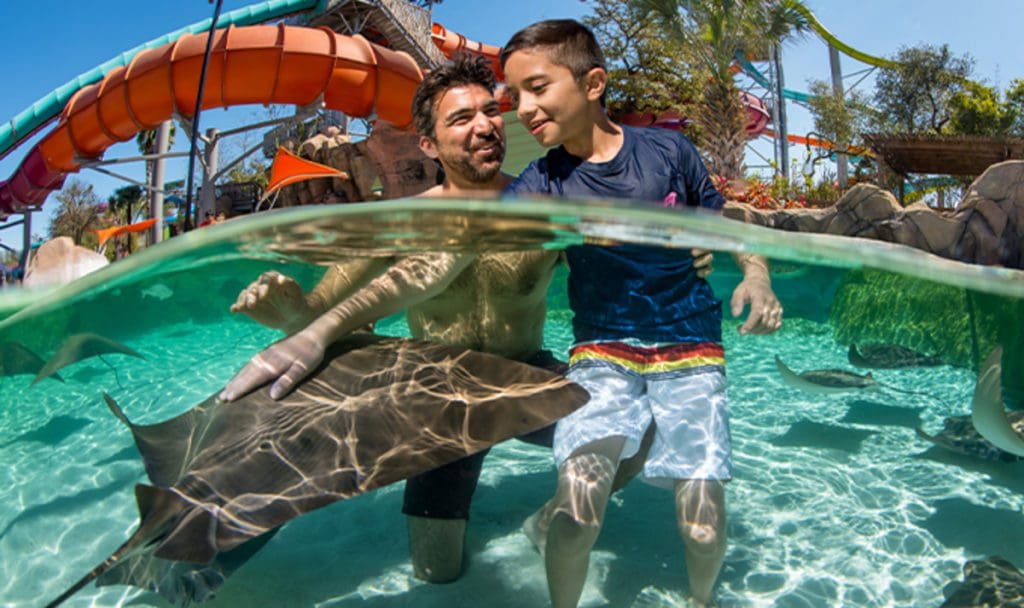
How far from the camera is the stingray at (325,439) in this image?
2.14 meters

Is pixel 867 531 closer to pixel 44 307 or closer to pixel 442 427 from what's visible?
pixel 442 427

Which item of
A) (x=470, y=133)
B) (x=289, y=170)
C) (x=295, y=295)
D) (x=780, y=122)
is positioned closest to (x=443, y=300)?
(x=295, y=295)

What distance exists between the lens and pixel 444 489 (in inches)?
121

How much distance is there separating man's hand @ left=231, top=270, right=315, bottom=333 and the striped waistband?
56.7 inches

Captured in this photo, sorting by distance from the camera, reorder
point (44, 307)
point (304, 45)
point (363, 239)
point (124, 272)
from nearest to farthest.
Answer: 1. point (363, 239)
2. point (124, 272)
3. point (44, 307)
4. point (304, 45)

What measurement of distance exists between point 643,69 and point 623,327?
24.8m

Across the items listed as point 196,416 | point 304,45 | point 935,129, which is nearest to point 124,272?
point 196,416

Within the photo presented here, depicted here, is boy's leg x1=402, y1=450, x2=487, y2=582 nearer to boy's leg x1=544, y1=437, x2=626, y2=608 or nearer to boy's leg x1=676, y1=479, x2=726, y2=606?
boy's leg x1=544, y1=437, x2=626, y2=608

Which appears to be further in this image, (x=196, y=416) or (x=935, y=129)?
(x=935, y=129)

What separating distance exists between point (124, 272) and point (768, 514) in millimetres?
4273

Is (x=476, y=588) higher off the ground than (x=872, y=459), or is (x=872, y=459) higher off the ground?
(x=872, y=459)

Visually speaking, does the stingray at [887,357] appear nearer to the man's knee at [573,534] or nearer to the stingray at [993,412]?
the stingray at [993,412]

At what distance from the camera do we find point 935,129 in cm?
3008

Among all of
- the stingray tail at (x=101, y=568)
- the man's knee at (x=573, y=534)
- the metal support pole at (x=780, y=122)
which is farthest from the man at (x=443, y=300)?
the metal support pole at (x=780, y=122)
